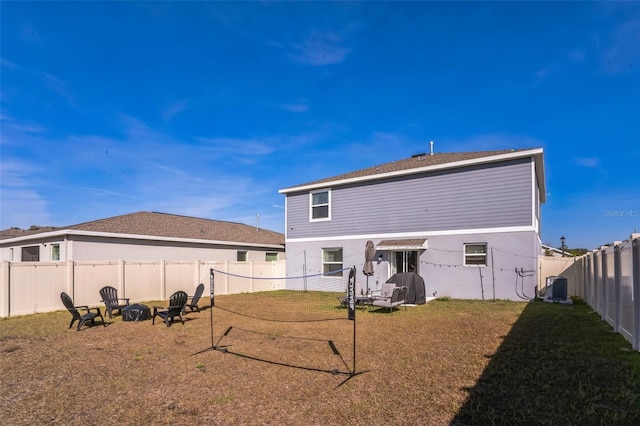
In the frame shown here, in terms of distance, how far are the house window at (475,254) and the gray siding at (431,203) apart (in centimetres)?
83

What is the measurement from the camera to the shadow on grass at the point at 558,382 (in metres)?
4.02

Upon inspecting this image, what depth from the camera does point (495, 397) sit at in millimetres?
4605

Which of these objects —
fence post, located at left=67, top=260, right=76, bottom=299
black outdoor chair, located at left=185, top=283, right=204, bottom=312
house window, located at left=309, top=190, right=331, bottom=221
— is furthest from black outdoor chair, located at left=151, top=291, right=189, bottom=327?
house window, located at left=309, top=190, right=331, bottom=221

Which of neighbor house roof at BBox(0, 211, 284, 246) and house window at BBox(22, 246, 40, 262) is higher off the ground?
neighbor house roof at BBox(0, 211, 284, 246)

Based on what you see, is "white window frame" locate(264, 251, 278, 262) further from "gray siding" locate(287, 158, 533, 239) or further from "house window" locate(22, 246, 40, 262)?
"house window" locate(22, 246, 40, 262)

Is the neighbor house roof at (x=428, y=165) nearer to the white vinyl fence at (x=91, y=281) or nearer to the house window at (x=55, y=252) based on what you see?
the white vinyl fence at (x=91, y=281)

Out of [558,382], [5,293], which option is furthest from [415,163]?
[5,293]

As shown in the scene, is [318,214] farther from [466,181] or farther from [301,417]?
[301,417]

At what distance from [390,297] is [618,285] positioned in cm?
599

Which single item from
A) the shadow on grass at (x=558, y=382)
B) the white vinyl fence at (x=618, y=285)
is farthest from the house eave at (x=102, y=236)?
the white vinyl fence at (x=618, y=285)

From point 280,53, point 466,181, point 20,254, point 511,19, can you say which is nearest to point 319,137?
point 280,53

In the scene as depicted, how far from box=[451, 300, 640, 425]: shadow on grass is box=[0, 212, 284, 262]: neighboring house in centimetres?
1702

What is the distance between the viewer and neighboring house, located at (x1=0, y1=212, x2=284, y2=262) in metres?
16.9

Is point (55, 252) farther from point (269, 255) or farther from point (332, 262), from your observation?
point (332, 262)
